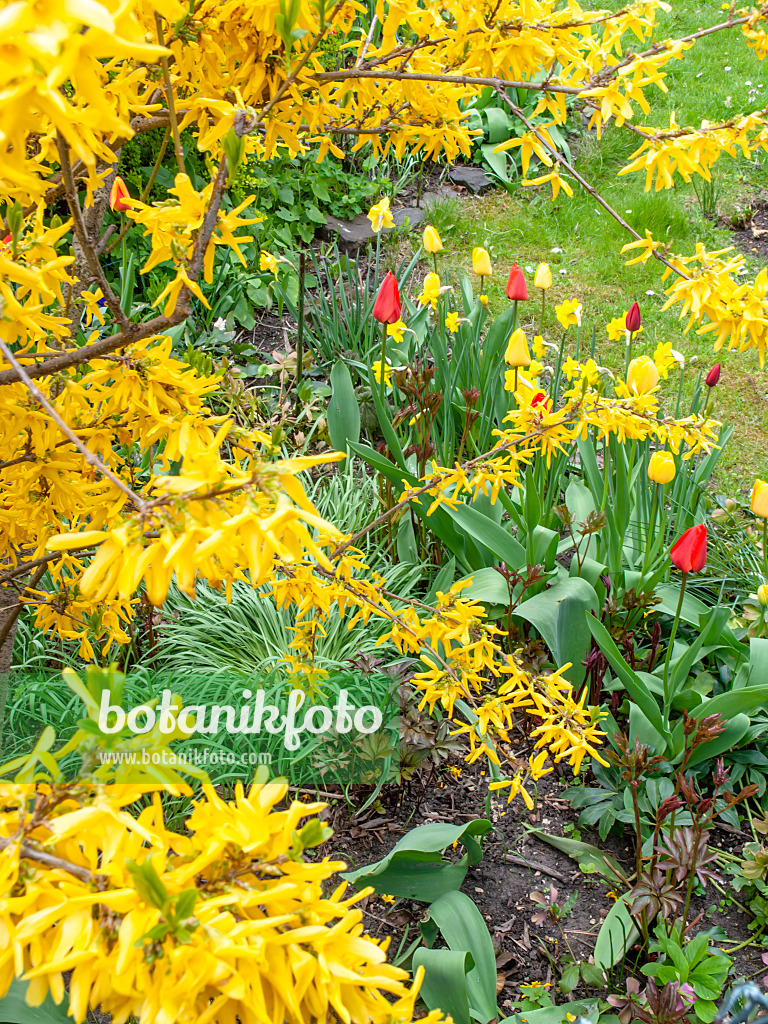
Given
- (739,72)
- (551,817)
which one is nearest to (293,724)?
(551,817)

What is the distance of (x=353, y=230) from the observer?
14.9 ft

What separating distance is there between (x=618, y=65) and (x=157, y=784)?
4.64 feet

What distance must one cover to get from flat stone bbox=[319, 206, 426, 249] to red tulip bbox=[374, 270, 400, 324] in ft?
7.33

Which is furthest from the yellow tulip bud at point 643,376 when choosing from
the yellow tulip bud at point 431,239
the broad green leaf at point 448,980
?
the broad green leaf at point 448,980

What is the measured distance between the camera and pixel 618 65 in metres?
1.42

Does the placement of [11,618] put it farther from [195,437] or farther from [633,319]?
[633,319]

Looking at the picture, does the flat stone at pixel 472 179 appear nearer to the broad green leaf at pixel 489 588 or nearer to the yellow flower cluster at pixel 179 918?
the broad green leaf at pixel 489 588

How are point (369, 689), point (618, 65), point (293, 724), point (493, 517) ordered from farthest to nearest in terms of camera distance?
point (493, 517), point (369, 689), point (293, 724), point (618, 65)

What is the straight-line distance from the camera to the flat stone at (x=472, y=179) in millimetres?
5184

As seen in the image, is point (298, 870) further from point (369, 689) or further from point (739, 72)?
point (739, 72)

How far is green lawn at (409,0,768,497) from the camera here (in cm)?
373

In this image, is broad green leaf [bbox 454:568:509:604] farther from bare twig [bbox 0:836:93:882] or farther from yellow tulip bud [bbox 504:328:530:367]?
bare twig [bbox 0:836:93:882]

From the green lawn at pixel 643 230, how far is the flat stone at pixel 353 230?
22 cm

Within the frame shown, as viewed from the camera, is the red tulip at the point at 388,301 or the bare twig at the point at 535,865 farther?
the red tulip at the point at 388,301
